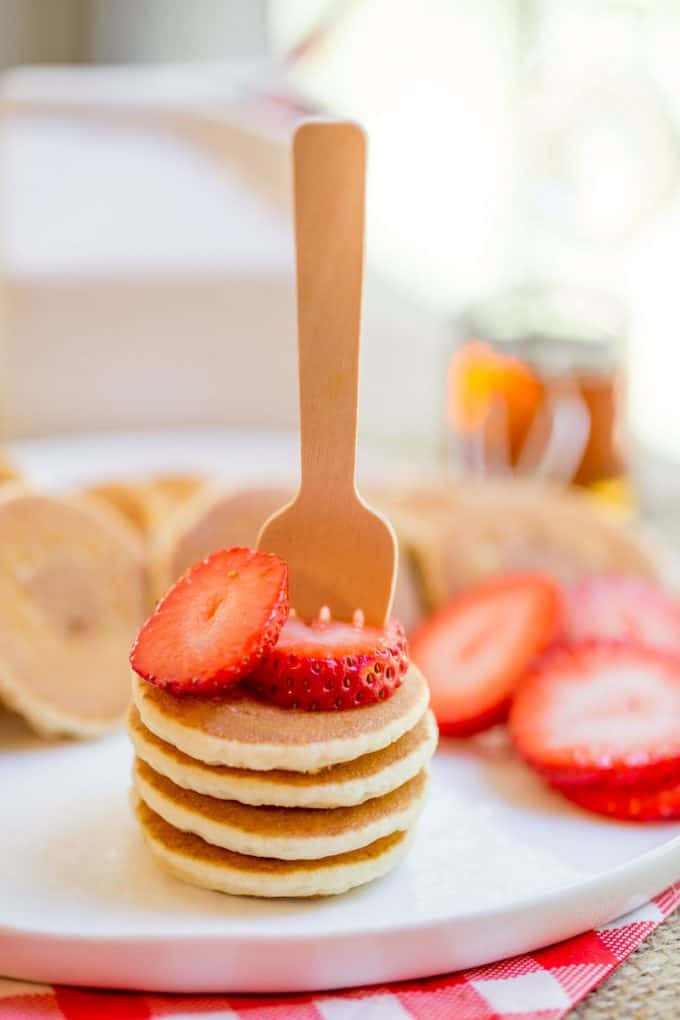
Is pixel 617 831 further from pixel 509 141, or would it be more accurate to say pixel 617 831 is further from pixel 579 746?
pixel 509 141

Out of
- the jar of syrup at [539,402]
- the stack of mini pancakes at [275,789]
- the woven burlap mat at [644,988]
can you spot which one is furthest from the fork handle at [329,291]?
the jar of syrup at [539,402]

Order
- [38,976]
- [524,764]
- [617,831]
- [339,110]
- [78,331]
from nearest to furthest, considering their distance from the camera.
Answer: [38,976] → [617,831] → [524,764] → [78,331] → [339,110]

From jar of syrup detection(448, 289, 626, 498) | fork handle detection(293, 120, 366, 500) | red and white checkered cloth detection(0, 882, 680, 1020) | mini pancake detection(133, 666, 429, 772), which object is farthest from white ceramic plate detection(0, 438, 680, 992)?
jar of syrup detection(448, 289, 626, 498)

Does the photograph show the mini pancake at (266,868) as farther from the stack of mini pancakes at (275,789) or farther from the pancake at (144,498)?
the pancake at (144,498)

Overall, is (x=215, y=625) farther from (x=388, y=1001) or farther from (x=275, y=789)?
(x=388, y=1001)

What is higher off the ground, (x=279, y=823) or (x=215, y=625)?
(x=215, y=625)

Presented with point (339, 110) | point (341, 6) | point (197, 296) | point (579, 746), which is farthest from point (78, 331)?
point (579, 746)

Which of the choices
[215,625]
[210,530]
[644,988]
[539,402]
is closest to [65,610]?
[210,530]
